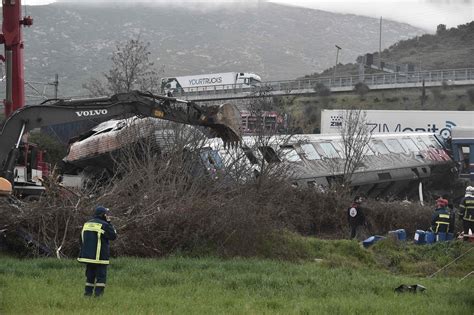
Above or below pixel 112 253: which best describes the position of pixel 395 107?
above

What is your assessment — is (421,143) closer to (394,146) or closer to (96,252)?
(394,146)

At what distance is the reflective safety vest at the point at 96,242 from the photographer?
1083 cm

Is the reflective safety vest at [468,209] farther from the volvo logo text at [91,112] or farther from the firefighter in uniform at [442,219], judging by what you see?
the volvo logo text at [91,112]

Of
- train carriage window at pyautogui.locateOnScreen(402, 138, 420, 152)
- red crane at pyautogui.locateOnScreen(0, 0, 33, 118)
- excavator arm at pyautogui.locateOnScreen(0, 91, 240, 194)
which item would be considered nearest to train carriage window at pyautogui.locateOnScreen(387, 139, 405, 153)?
train carriage window at pyautogui.locateOnScreen(402, 138, 420, 152)

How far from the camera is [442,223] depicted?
19.5 meters

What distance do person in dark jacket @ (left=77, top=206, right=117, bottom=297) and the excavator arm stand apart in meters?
5.27

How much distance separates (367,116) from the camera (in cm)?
4250

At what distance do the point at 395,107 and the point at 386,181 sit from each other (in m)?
39.8

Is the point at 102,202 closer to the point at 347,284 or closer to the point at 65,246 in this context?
the point at 65,246

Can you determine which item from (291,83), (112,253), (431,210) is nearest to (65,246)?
(112,253)

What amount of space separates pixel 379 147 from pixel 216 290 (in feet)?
73.9

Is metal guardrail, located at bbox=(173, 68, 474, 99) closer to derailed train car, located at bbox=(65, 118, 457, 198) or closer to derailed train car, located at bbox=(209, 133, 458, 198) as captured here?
derailed train car, located at bbox=(209, 133, 458, 198)

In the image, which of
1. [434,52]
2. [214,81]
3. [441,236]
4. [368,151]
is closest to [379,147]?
[368,151]

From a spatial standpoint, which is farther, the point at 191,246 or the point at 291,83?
the point at 291,83
